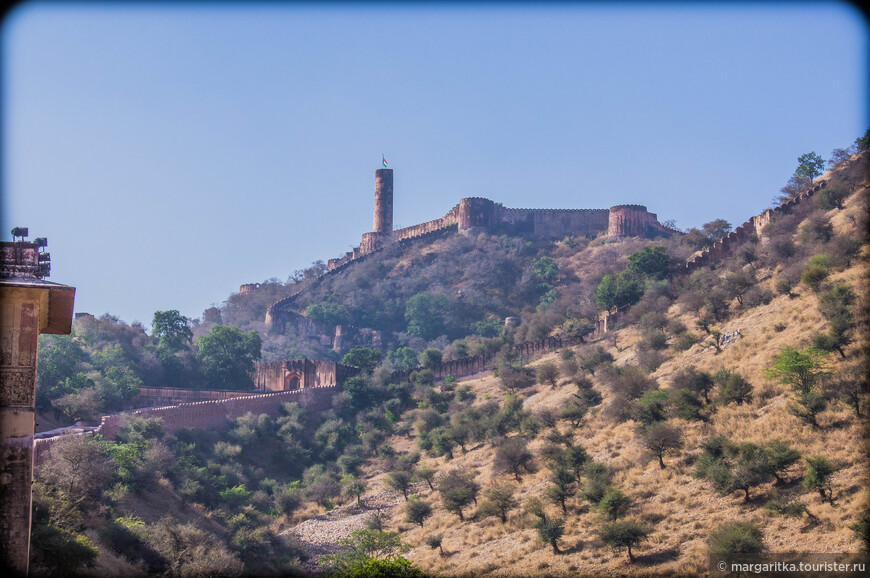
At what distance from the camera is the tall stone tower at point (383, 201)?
240ft

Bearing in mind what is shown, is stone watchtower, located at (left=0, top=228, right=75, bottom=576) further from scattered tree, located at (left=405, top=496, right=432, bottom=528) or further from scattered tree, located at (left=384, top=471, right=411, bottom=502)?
scattered tree, located at (left=384, top=471, right=411, bottom=502)

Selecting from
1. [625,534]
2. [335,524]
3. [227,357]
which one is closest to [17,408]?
[625,534]

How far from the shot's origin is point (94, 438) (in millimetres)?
25203

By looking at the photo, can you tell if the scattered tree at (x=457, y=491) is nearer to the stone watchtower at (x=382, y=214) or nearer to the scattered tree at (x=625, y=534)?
the scattered tree at (x=625, y=534)

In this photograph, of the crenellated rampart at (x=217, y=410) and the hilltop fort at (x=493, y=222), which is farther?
the hilltop fort at (x=493, y=222)

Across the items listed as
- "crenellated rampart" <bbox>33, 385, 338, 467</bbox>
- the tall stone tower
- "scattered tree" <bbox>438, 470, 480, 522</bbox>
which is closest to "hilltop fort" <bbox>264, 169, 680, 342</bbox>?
the tall stone tower

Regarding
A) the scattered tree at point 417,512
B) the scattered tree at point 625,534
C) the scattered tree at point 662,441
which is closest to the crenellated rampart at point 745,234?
the scattered tree at point 662,441

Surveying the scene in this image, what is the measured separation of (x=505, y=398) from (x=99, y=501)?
56.8 ft

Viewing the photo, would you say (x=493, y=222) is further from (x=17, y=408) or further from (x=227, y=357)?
(x=17, y=408)

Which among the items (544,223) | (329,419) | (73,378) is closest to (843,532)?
(329,419)

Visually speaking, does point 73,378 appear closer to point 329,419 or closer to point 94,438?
point 94,438

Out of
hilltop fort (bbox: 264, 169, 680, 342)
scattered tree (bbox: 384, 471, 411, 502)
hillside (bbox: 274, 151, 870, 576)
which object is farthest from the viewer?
hilltop fort (bbox: 264, 169, 680, 342)

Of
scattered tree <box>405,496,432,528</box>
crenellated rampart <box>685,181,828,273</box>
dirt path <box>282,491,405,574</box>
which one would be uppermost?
crenellated rampart <box>685,181,828,273</box>

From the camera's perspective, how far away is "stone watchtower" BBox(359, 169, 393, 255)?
240 ft
